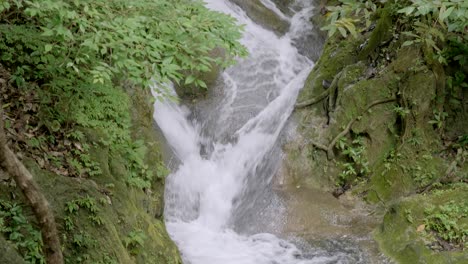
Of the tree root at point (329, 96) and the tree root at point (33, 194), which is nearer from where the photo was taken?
the tree root at point (33, 194)

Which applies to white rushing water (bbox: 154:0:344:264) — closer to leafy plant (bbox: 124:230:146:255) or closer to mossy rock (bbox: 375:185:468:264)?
mossy rock (bbox: 375:185:468:264)

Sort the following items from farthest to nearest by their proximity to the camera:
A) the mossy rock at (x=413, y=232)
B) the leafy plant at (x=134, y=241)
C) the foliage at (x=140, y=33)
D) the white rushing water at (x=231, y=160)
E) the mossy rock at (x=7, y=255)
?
the white rushing water at (x=231, y=160), the mossy rock at (x=413, y=232), the leafy plant at (x=134, y=241), the foliage at (x=140, y=33), the mossy rock at (x=7, y=255)

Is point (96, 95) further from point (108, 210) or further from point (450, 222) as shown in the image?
point (450, 222)

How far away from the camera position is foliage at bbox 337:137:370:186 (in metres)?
8.73

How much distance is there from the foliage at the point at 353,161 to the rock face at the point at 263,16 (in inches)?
243

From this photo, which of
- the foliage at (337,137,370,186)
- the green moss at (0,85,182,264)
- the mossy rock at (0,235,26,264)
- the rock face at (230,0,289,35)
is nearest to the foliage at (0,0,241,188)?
the green moss at (0,85,182,264)

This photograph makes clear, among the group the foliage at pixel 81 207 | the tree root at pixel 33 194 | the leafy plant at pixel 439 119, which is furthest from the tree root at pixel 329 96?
the tree root at pixel 33 194

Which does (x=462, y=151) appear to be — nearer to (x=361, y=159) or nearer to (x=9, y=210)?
(x=361, y=159)

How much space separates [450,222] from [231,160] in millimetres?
4453

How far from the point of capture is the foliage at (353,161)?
344 inches

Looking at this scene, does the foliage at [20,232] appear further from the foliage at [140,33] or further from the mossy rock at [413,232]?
the mossy rock at [413,232]

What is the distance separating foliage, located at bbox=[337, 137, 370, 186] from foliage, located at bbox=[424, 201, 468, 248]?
207 centimetres

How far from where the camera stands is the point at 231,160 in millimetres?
9664

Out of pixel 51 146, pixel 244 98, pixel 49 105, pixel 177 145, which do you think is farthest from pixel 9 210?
pixel 244 98
